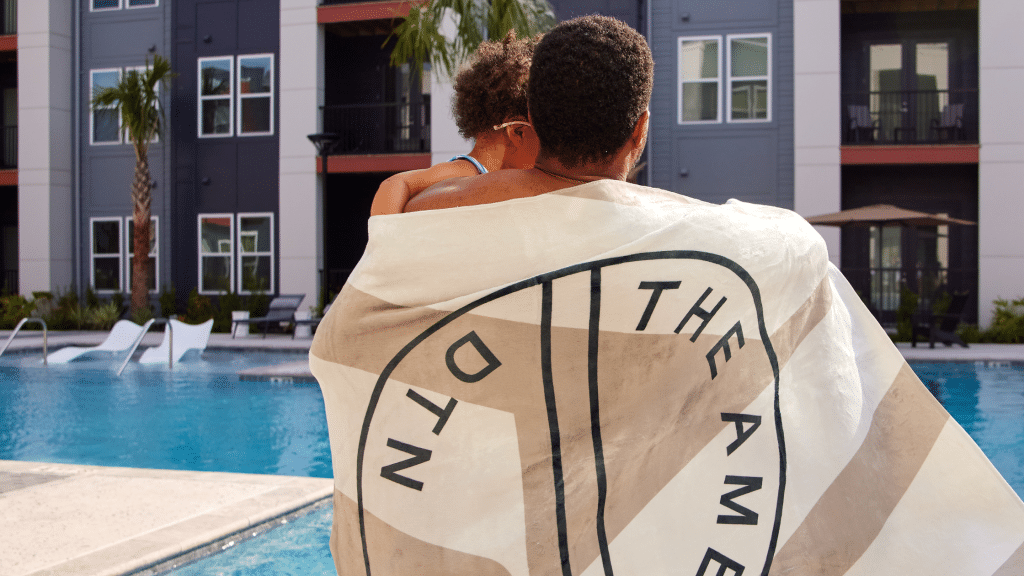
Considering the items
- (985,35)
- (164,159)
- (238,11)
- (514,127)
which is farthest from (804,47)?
(514,127)

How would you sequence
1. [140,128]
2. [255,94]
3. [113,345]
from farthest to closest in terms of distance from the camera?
[255,94] → [140,128] → [113,345]

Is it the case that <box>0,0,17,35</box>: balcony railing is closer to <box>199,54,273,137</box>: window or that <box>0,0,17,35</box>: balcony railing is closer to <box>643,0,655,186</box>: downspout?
<box>199,54,273,137</box>: window

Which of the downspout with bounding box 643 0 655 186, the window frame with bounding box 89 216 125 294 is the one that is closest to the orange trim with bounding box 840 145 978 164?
the downspout with bounding box 643 0 655 186

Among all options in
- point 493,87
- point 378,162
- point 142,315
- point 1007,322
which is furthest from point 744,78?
point 493,87

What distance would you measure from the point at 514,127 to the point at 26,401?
8844 mm

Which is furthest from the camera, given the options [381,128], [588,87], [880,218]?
[381,128]

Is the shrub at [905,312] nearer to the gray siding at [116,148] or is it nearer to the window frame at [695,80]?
the window frame at [695,80]

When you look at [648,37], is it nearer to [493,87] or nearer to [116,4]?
[116,4]

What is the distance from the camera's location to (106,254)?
61.0 ft

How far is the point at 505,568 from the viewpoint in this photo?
1332mm

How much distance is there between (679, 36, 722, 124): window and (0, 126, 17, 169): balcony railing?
50.9 ft

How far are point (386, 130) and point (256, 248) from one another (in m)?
3.85

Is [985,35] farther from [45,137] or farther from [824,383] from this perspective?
[45,137]

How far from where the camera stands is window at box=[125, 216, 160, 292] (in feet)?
59.9
